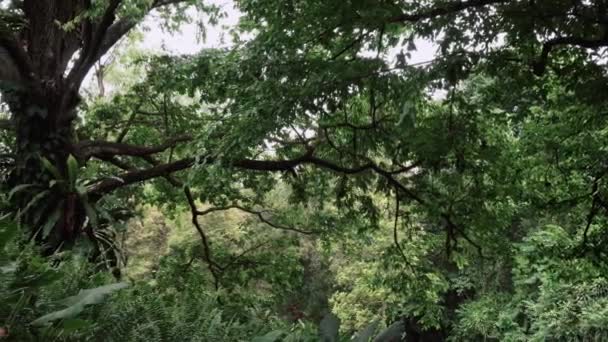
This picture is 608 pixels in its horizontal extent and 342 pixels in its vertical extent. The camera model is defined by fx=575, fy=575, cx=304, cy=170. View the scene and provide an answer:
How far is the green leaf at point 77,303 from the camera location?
1600mm

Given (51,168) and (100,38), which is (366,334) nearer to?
(51,168)

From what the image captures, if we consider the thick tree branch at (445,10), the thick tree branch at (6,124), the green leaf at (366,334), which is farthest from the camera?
the thick tree branch at (6,124)

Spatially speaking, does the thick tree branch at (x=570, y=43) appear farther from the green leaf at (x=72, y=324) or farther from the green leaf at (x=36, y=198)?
the green leaf at (x=36, y=198)

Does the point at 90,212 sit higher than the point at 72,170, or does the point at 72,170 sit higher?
the point at 72,170

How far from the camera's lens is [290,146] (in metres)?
6.03

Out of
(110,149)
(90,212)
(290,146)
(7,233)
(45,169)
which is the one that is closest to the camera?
(7,233)

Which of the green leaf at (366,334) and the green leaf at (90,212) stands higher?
the green leaf at (90,212)

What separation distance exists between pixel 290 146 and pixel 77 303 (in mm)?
4394

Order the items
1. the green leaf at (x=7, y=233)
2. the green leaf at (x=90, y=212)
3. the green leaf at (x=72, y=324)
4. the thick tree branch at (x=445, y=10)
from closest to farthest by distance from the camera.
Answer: the green leaf at (x=72, y=324) < the green leaf at (x=7, y=233) < the thick tree branch at (x=445, y=10) < the green leaf at (x=90, y=212)

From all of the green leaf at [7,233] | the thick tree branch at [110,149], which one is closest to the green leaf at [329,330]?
the green leaf at [7,233]

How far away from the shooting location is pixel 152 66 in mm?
6074

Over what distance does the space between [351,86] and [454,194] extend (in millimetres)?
1908

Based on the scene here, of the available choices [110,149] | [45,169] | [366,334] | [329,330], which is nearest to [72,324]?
[329,330]

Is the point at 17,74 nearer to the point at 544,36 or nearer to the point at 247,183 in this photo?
the point at 247,183
